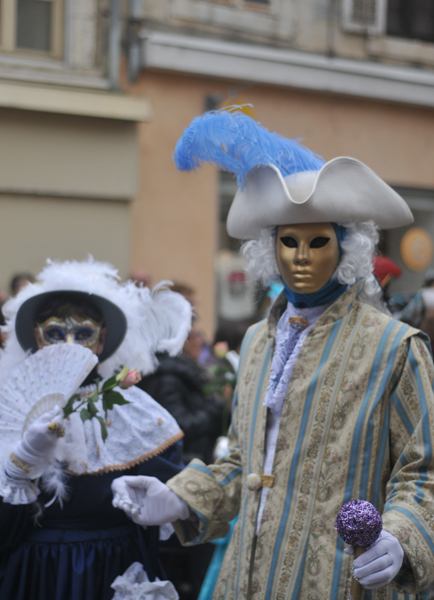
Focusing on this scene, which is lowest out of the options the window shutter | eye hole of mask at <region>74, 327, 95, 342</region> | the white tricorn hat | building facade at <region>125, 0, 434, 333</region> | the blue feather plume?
eye hole of mask at <region>74, 327, 95, 342</region>

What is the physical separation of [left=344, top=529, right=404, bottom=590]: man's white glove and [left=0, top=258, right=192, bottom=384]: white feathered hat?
120cm

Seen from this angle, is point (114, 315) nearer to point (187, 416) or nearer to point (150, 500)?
point (150, 500)

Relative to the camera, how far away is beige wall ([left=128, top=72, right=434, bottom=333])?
6.79 m

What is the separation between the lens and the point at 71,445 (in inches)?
92.9

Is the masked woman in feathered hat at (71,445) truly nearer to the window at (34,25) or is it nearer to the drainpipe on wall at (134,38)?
the drainpipe on wall at (134,38)

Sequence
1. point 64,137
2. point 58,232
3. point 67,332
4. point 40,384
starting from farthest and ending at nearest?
point 58,232, point 64,137, point 67,332, point 40,384

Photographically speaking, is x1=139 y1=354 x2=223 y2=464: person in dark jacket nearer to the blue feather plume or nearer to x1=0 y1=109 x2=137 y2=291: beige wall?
the blue feather plume

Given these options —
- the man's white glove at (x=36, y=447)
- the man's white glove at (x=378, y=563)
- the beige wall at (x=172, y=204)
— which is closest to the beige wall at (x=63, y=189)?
the beige wall at (x=172, y=204)

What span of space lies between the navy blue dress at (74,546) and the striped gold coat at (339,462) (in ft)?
1.42

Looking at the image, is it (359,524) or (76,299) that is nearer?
(359,524)

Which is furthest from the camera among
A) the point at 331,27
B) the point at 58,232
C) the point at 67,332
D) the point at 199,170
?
the point at 331,27

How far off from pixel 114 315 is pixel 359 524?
1318 mm

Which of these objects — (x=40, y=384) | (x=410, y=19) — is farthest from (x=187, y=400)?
(x=410, y=19)

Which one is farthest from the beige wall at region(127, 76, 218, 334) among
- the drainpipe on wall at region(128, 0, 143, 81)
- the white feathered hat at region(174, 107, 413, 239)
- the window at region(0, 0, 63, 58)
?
the white feathered hat at region(174, 107, 413, 239)
